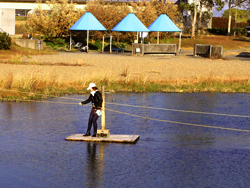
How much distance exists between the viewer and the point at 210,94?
23.2 m

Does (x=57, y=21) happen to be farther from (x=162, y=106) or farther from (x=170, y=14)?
(x=162, y=106)

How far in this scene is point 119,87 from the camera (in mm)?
23719

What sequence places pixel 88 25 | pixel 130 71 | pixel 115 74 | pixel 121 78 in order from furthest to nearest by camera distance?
1. pixel 88 25
2. pixel 130 71
3. pixel 115 74
4. pixel 121 78

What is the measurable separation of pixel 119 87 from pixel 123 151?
40.0 ft

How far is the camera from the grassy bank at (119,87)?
2077 centimetres

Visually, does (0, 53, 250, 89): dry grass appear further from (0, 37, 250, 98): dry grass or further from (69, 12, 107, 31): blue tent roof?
(69, 12, 107, 31): blue tent roof

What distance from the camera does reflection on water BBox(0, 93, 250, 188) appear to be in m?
9.34

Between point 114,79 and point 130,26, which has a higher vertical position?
point 130,26

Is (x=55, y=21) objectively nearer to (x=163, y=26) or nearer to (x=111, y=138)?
(x=163, y=26)

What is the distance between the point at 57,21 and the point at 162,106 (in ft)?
124

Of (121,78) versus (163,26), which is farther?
(163,26)

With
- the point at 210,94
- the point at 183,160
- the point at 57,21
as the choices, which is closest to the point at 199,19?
the point at 57,21

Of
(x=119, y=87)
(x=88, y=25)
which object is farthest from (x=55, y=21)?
(x=119, y=87)

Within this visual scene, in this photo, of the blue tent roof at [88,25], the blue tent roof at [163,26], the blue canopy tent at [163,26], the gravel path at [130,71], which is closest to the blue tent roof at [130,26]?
the blue tent roof at [88,25]
